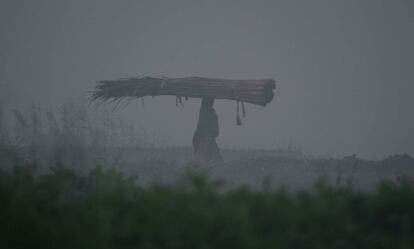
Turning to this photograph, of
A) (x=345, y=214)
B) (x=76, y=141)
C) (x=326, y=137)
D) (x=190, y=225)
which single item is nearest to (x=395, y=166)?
(x=76, y=141)

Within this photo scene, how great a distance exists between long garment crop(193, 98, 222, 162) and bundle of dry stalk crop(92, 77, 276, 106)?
2.03 ft

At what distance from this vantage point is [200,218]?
10.9ft

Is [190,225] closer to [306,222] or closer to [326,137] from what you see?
[306,222]

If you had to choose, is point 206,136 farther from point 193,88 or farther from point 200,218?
point 200,218

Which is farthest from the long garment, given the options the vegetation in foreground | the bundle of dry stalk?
the vegetation in foreground

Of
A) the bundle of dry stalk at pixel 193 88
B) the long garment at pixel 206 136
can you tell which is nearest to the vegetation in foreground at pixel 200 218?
the bundle of dry stalk at pixel 193 88

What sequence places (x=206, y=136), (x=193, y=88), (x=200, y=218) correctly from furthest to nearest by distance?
(x=206, y=136)
(x=193, y=88)
(x=200, y=218)

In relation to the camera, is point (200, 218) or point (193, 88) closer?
point (200, 218)

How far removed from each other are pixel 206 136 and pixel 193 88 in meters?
1.54

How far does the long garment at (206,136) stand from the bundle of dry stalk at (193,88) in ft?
2.03

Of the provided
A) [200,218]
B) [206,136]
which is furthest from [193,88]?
[200,218]

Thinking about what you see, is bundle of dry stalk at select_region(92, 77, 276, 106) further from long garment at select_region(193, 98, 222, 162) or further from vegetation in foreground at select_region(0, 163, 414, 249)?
vegetation in foreground at select_region(0, 163, 414, 249)

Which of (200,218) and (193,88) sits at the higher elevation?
(193,88)

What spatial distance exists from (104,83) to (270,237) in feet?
46.9
